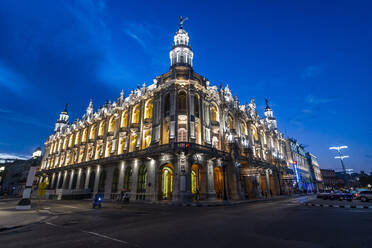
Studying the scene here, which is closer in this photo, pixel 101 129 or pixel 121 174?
pixel 121 174

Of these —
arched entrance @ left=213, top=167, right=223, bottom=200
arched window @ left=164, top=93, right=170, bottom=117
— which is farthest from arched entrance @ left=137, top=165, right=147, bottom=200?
arched entrance @ left=213, top=167, right=223, bottom=200

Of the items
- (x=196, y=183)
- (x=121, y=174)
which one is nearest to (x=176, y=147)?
(x=196, y=183)

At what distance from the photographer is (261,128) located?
48156mm

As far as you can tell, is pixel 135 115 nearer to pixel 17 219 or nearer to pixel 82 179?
pixel 82 179

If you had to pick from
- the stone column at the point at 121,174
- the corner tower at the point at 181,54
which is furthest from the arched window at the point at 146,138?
the corner tower at the point at 181,54

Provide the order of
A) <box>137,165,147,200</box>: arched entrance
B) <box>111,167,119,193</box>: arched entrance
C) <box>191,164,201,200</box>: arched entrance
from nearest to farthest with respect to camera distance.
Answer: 1. <box>191,164,201,200</box>: arched entrance
2. <box>137,165,147,200</box>: arched entrance
3. <box>111,167,119,193</box>: arched entrance

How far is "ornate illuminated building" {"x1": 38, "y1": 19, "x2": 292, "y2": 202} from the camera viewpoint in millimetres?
25128

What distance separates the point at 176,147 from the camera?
2331 centimetres

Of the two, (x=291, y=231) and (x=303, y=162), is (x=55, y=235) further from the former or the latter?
(x=303, y=162)

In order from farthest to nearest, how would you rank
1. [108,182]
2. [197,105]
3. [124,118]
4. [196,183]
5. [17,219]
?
[124,118] < [108,182] < [197,105] < [196,183] < [17,219]

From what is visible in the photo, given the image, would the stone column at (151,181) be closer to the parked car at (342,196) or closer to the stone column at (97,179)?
the stone column at (97,179)

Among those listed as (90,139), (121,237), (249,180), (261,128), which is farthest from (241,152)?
(90,139)

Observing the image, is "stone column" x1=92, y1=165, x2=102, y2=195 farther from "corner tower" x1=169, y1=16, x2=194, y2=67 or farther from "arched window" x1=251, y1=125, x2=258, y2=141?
"arched window" x1=251, y1=125, x2=258, y2=141

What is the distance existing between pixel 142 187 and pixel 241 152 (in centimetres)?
1920
